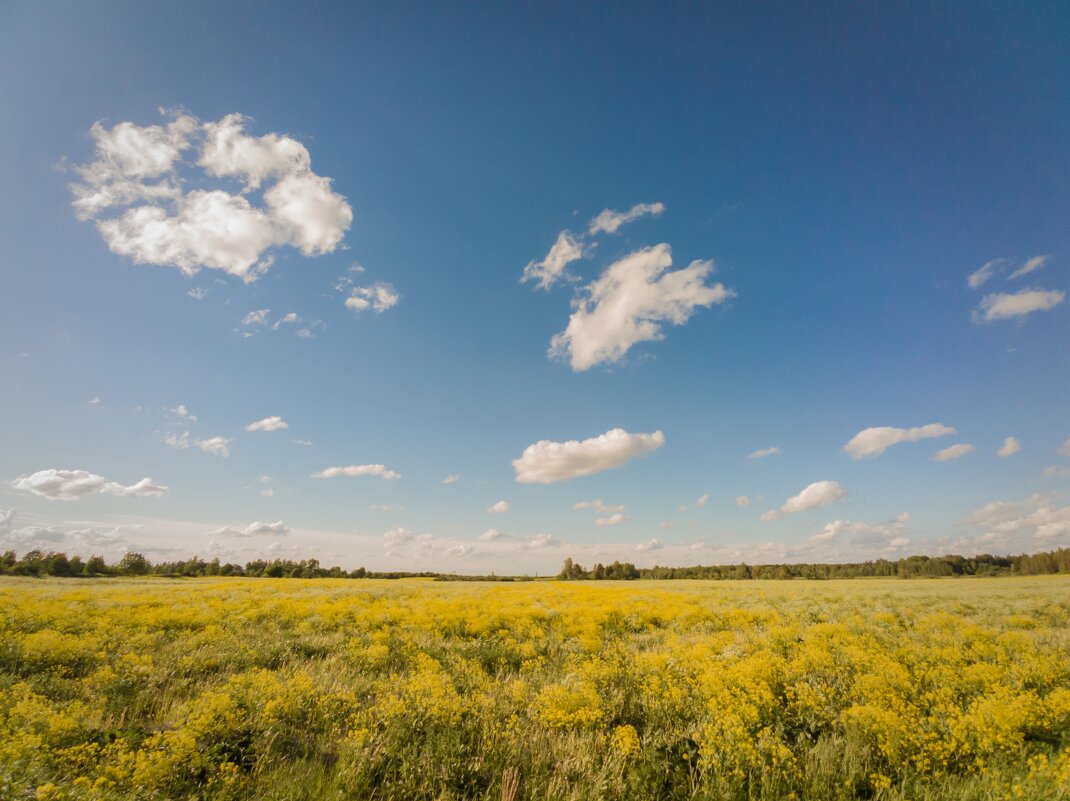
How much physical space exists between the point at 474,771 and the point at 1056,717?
8.73 m

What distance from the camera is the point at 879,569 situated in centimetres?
9738

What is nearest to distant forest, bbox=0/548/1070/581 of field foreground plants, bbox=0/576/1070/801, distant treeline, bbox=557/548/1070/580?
distant treeline, bbox=557/548/1070/580

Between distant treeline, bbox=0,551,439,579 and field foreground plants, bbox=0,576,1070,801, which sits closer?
field foreground plants, bbox=0,576,1070,801

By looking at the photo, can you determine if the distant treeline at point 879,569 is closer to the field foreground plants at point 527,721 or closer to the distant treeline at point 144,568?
the distant treeline at point 144,568

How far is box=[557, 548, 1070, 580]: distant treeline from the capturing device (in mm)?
80375

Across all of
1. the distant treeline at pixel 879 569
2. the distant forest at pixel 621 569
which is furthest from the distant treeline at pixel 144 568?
the distant treeline at pixel 879 569

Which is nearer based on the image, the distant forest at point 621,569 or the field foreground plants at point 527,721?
the field foreground plants at point 527,721

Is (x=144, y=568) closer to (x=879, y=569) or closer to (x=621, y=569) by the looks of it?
(x=621, y=569)

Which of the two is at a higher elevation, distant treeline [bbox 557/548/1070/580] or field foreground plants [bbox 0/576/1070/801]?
field foreground plants [bbox 0/576/1070/801]

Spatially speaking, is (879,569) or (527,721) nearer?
(527,721)

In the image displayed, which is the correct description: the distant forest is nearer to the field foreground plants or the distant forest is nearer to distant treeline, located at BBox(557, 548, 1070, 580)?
distant treeline, located at BBox(557, 548, 1070, 580)

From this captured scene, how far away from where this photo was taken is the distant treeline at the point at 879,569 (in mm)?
80375

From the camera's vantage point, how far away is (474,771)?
500 cm

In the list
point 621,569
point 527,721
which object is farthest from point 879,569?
point 527,721
